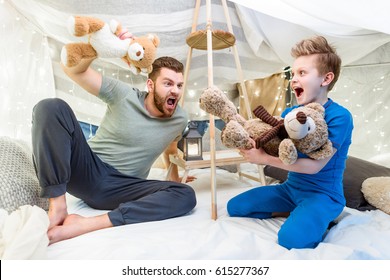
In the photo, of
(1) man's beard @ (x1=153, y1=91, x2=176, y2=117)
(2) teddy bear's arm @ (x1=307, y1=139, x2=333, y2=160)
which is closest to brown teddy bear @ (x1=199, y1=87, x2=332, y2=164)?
(2) teddy bear's arm @ (x1=307, y1=139, x2=333, y2=160)

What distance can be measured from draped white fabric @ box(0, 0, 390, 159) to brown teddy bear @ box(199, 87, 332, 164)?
593 mm

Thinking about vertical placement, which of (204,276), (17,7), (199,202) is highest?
(17,7)

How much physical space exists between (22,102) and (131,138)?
103cm

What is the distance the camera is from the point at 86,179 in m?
1.10

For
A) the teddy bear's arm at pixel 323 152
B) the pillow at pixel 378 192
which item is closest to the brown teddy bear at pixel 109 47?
the teddy bear's arm at pixel 323 152

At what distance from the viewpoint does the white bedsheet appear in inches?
30.3

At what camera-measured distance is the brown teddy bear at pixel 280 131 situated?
74 cm

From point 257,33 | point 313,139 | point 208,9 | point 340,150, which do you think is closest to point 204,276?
point 313,139

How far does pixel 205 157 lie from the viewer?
1.50 m

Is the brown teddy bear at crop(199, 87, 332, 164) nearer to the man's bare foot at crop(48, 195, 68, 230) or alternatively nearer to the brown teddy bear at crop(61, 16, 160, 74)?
the brown teddy bear at crop(61, 16, 160, 74)

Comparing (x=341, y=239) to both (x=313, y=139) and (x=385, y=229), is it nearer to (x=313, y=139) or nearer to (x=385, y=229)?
(x=385, y=229)

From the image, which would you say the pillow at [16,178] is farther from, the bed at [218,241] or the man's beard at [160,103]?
the man's beard at [160,103]

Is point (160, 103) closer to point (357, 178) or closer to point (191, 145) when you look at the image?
point (191, 145)

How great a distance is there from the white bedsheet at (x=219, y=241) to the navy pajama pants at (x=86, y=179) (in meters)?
0.06
